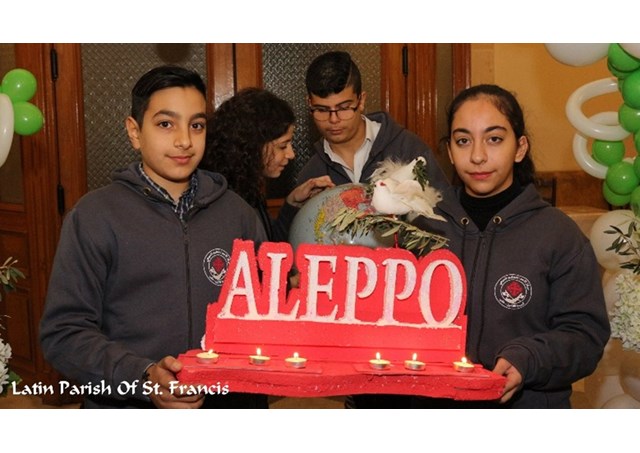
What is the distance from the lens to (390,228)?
2.16 m

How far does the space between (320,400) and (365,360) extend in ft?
8.25

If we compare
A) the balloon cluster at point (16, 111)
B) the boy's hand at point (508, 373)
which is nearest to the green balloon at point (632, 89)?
the boy's hand at point (508, 373)

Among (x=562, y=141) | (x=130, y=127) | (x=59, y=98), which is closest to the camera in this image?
(x=130, y=127)

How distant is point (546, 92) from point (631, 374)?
346 cm

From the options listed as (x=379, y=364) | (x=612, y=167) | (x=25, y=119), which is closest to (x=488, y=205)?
(x=379, y=364)

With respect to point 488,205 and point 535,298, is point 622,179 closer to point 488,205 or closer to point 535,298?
point 488,205

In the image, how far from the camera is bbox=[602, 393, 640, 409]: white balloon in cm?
290

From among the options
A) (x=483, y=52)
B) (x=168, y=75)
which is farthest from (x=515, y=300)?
(x=483, y=52)

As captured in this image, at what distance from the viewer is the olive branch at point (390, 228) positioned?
2.10 metres

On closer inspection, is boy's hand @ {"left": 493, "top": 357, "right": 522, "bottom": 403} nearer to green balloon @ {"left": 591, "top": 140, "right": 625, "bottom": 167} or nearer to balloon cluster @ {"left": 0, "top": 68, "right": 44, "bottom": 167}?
green balloon @ {"left": 591, "top": 140, "right": 625, "bottom": 167}

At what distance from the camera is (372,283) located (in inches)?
82.7

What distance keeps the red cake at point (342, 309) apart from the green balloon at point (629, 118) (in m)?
1.36

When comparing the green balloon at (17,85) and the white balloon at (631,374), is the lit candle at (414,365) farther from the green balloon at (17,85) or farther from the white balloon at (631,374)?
the green balloon at (17,85)

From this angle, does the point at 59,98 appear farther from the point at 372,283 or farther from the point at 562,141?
the point at 562,141
